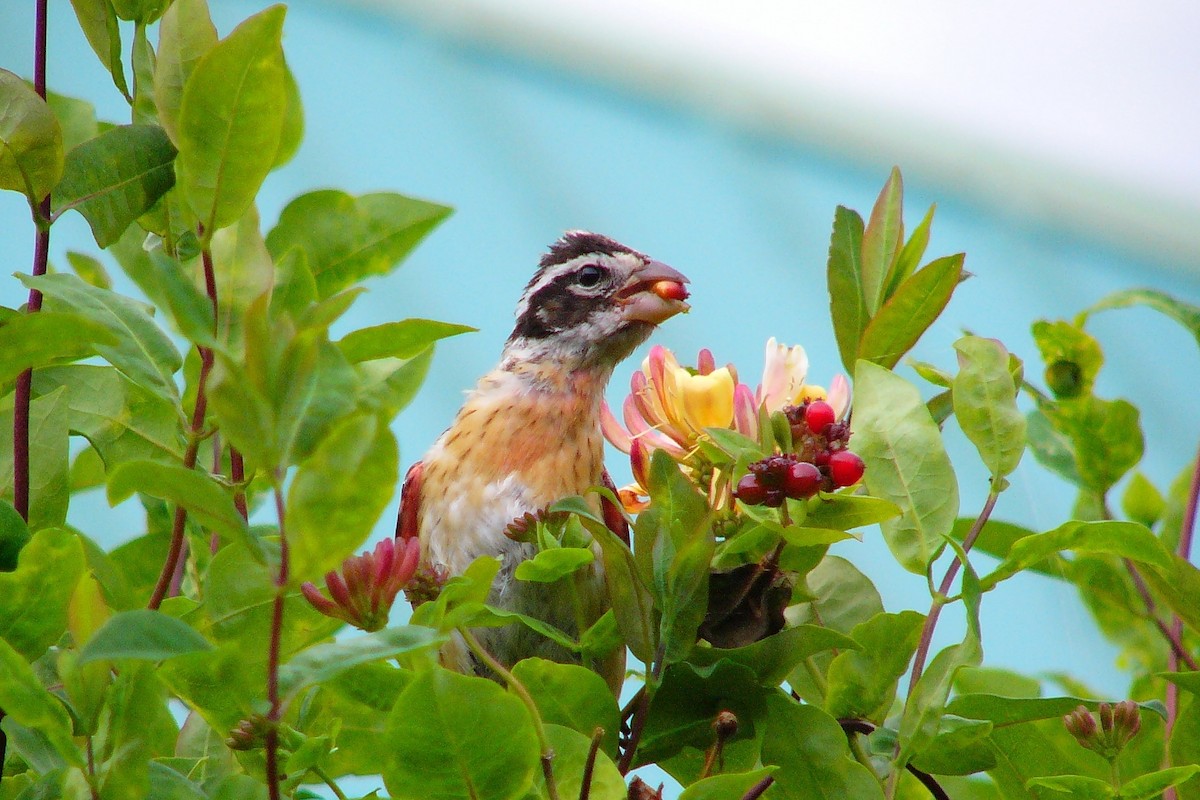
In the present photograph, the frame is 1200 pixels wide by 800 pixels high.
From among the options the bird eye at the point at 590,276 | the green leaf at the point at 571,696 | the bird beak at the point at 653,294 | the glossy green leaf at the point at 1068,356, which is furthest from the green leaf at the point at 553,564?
the bird eye at the point at 590,276

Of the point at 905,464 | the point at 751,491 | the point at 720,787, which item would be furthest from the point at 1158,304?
the point at 720,787

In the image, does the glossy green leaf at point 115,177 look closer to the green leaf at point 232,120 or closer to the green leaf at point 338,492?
the green leaf at point 232,120

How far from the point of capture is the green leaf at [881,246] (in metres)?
0.87

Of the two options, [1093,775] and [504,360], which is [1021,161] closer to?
[504,360]

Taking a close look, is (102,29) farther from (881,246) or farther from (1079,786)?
(1079,786)

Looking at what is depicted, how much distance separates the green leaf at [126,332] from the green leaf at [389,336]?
10cm

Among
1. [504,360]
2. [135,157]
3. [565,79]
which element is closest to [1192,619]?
[135,157]

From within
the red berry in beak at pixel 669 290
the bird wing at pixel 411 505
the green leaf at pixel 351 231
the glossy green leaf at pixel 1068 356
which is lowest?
the bird wing at pixel 411 505

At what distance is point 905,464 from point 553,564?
0.21m

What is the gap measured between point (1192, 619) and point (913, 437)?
25 centimetres

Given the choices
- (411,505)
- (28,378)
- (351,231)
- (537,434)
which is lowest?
(411,505)

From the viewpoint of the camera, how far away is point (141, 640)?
481mm

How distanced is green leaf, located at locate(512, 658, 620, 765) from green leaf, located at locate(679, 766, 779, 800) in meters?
0.09

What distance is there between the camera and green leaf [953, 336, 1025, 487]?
2.44 ft
